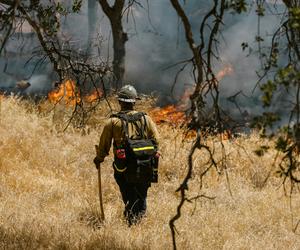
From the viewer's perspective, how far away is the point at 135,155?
6.25m

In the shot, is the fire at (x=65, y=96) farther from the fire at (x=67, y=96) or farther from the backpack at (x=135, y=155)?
the backpack at (x=135, y=155)

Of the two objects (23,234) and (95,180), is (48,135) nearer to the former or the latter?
(95,180)

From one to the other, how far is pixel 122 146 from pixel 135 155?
0.20 m

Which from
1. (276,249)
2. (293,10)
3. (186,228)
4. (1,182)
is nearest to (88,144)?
(1,182)

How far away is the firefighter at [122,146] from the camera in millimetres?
6336

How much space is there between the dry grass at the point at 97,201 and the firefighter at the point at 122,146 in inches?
8.3

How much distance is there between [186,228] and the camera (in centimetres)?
635

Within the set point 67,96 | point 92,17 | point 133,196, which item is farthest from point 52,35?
point 92,17

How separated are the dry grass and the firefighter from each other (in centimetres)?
21

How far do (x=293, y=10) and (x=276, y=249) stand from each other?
374 cm

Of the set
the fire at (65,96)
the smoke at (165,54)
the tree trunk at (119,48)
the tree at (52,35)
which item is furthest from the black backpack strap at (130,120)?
the smoke at (165,54)

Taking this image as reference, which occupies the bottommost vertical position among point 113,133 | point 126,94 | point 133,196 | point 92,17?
point 133,196

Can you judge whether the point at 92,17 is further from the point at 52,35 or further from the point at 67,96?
the point at 52,35

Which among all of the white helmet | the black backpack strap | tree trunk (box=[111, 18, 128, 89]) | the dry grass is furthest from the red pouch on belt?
tree trunk (box=[111, 18, 128, 89])
